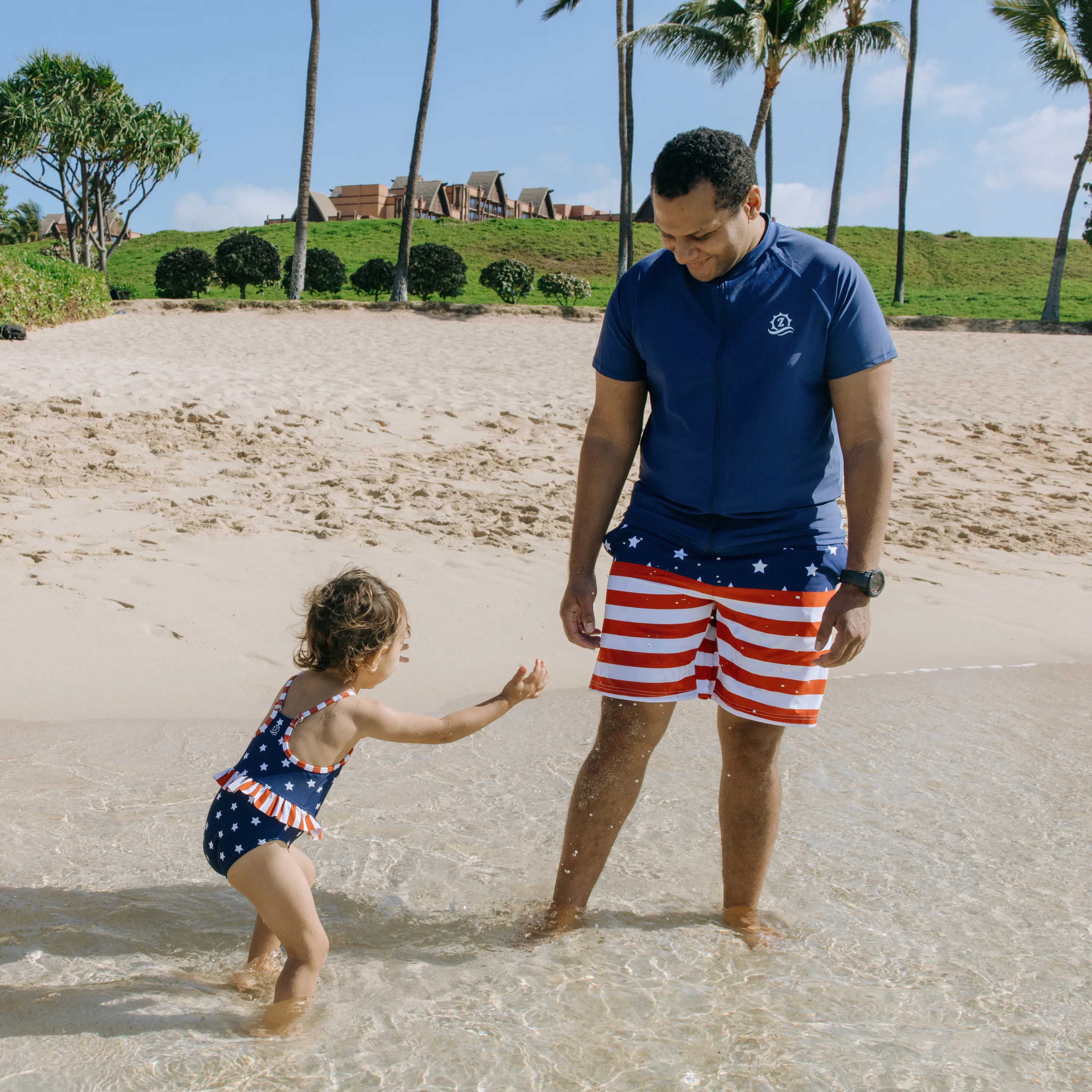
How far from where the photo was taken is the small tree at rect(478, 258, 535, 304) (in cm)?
2667

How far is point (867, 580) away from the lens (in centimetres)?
246

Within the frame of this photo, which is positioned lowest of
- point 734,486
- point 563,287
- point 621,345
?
point 734,486

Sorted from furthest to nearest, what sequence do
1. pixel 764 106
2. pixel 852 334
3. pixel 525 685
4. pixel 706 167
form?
pixel 764 106
pixel 525 685
pixel 852 334
pixel 706 167

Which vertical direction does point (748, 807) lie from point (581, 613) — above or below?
below

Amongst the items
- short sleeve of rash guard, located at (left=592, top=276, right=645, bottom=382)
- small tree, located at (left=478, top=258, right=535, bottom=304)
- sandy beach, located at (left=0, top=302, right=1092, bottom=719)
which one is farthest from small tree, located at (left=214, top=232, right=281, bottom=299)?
short sleeve of rash guard, located at (left=592, top=276, right=645, bottom=382)

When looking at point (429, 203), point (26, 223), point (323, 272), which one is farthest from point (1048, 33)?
point (26, 223)

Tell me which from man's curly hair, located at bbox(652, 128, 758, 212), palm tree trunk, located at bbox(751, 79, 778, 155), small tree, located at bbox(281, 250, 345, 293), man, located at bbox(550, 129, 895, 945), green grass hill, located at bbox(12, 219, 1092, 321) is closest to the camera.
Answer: man's curly hair, located at bbox(652, 128, 758, 212)

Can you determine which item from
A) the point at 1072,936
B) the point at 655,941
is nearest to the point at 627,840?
the point at 655,941

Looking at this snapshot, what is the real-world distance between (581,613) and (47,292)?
15588 mm

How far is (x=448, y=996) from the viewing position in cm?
260

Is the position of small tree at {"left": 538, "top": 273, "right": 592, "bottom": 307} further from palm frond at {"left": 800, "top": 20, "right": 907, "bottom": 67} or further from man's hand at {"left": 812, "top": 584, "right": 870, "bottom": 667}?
man's hand at {"left": 812, "top": 584, "right": 870, "bottom": 667}

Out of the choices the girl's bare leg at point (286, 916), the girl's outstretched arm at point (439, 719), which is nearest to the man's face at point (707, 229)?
the girl's outstretched arm at point (439, 719)

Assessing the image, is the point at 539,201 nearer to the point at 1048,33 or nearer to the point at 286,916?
the point at 1048,33

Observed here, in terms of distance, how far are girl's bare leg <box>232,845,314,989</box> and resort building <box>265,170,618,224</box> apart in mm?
54001
